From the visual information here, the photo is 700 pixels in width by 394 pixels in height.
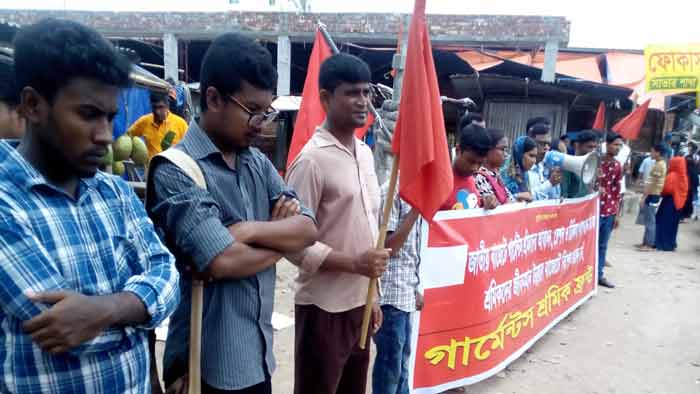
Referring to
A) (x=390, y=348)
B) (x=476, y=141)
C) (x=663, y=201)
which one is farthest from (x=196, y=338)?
(x=663, y=201)

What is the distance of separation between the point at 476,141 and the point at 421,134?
2.94 feet

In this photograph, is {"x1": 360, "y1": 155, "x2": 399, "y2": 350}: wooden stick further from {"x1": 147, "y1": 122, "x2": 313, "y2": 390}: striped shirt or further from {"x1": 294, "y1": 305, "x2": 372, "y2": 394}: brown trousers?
{"x1": 147, "y1": 122, "x2": 313, "y2": 390}: striped shirt

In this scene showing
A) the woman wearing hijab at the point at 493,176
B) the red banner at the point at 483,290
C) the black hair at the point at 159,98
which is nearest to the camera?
the red banner at the point at 483,290

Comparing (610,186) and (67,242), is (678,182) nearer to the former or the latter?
(610,186)

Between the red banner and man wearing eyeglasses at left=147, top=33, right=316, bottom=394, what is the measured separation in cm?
153

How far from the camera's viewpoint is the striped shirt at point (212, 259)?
135 centimetres

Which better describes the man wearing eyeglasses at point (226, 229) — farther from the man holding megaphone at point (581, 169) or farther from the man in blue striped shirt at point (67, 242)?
the man holding megaphone at point (581, 169)

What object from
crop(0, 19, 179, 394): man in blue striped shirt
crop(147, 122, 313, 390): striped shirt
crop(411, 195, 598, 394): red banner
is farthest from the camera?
crop(411, 195, 598, 394): red banner

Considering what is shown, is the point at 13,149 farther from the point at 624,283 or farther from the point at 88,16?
the point at 88,16

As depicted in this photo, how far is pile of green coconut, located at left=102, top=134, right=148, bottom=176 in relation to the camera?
4695mm

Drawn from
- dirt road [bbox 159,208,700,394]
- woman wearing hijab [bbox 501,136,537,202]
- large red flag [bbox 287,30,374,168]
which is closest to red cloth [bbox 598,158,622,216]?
dirt road [bbox 159,208,700,394]

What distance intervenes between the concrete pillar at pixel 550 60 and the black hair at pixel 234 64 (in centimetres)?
890

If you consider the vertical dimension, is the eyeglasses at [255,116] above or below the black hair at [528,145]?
above

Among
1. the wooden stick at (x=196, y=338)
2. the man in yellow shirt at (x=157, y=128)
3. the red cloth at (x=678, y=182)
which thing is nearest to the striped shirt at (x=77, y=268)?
the wooden stick at (x=196, y=338)
